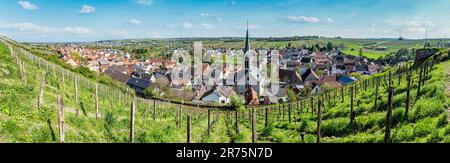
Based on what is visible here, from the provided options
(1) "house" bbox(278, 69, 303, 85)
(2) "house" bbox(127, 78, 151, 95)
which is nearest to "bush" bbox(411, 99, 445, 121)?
(2) "house" bbox(127, 78, 151, 95)

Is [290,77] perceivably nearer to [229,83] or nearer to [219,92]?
[229,83]

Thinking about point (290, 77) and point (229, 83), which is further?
point (290, 77)

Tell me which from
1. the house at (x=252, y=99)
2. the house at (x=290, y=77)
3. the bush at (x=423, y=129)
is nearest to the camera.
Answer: the bush at (x=423, y=129)

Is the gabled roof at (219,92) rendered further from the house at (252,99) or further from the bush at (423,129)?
the bush at (423,129)

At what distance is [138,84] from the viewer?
71.9 m

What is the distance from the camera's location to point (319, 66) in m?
111

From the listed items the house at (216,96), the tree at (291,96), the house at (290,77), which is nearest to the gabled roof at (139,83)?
the house at (216,96)

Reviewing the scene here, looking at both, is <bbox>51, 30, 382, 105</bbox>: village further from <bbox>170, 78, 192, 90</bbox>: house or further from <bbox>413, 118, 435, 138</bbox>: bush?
<bbox>413, 118, 435, 138</bbox>: bush

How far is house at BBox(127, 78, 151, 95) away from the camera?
68.8 m

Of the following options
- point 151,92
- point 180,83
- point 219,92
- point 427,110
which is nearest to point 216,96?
point 219,92

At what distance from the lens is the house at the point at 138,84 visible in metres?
68.8

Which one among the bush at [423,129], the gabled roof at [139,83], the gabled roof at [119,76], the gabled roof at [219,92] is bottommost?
the gabled roof at [219,92]
